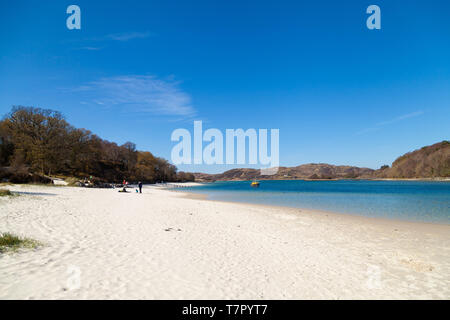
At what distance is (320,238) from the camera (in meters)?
10.1

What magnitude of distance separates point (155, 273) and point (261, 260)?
10.3ft

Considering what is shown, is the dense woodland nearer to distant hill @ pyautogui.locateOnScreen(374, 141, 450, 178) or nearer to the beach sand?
the beach sand

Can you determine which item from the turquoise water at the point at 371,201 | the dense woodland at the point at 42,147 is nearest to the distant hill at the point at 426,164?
the turquoise water at the point at 371,201

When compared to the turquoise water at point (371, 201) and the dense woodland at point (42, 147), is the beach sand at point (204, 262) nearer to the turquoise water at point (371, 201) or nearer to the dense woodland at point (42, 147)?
the turquoise water at point (371, 201)

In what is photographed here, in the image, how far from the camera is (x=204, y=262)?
20.0ft

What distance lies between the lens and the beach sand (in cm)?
439

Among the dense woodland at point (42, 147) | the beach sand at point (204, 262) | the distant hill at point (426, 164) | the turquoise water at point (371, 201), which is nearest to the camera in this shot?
the beach sand at point (204, 262)

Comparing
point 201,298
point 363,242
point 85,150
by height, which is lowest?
point 363,242

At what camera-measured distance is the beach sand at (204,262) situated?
173 inches

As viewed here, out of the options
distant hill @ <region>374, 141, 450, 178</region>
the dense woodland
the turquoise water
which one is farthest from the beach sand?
distant hill @ <region>374, 141, 450, 178</region>

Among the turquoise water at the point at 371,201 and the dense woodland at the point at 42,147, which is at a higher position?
the dense woodland at the point at 42,147
